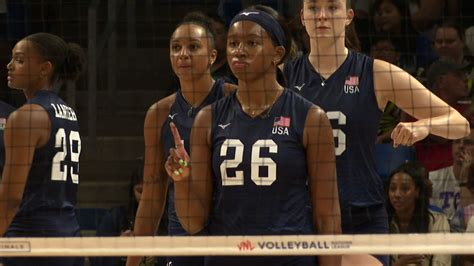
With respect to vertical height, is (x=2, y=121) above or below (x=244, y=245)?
above

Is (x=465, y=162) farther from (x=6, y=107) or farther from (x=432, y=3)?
(x=6, y=107)

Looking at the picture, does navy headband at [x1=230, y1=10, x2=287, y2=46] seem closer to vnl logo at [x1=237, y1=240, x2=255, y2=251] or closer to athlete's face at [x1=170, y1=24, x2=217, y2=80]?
athlete's face at [x1=170, y1=24, x2=217, y2=80]

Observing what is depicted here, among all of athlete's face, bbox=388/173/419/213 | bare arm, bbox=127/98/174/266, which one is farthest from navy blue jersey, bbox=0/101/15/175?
athlete's face, bbox=388/173/419/213

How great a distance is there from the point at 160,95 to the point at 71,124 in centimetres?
300

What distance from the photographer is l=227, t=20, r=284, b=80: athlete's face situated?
5.19 meters

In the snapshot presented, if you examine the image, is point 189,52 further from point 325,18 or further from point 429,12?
point 429,12

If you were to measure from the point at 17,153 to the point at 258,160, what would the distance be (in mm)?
1455

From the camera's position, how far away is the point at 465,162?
8.05 meters

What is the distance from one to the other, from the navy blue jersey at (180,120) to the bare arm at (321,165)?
97 cm

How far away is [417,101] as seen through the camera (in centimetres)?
546

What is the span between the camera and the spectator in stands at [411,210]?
7.45 meters

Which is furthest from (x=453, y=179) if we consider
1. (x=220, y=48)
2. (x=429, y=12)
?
(x=220, y=48)

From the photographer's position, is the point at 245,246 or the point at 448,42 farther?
the point at 448,42

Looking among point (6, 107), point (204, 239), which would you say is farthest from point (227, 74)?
point (204, 239)
